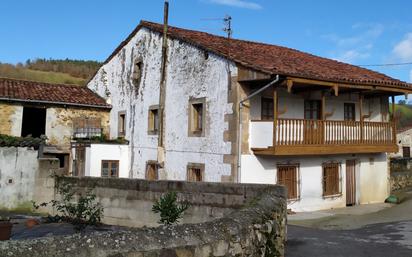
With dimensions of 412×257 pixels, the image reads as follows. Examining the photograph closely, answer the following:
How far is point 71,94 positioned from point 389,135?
1536 cm

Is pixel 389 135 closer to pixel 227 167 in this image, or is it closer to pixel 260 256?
pixel 227 167

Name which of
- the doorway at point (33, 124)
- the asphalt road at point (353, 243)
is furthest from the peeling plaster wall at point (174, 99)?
the asphalt road at point (353, 243)

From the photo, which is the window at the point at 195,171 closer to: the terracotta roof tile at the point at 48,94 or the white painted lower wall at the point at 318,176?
the white painted lower wall at the point at 318,176

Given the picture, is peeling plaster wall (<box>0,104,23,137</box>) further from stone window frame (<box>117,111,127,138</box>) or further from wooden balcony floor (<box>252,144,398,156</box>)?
wooden balcony floor (<box>252,144,398,156</box>)

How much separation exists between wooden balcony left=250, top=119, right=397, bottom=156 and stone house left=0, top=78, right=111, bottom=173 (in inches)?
351

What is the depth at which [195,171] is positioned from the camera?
1567 centimetres

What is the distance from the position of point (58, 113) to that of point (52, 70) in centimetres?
4182

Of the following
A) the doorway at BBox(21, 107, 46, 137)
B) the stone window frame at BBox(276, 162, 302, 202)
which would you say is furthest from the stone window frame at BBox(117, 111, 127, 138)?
the stone window frame at BBox(276, 162, 302, 202)

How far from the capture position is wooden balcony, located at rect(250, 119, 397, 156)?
1356cm

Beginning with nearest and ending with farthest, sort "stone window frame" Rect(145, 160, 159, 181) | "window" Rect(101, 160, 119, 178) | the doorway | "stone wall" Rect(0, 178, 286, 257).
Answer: "stone wall" Rect(0, 178, 286, 257) → "stone window frame" Rect(145, 160, 159, 181) → "window" Rect(101, 160, 119, 178) → the doorway

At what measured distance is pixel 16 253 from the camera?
308 cm

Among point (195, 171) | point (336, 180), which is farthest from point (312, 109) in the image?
point (195, 171)

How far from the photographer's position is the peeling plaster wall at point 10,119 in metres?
18.6

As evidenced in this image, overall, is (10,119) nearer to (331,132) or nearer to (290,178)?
(290,178)
